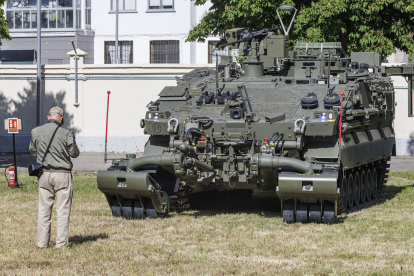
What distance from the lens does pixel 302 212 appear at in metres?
12.4

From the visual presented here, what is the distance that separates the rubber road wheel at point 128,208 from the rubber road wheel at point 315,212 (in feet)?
10.3

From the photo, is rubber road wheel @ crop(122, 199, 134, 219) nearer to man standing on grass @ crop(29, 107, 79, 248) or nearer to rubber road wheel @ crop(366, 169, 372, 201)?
man standing on grass @ crop(29, 107, 79, 248)

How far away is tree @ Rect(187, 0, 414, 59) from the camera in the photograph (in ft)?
73.9

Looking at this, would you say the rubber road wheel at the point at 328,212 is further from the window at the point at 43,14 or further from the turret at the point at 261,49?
the window at the point at 43,14

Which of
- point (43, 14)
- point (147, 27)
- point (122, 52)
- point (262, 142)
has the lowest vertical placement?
point (262, 142)

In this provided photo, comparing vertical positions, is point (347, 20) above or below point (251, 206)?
above

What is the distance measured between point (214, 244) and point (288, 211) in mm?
2206

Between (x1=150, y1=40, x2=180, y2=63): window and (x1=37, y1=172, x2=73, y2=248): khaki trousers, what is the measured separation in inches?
1002

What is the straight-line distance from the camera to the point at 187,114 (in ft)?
44.4

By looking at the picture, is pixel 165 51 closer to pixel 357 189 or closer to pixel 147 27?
pixel 147 27

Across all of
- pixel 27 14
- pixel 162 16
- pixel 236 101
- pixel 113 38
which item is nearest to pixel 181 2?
pixel 162 16

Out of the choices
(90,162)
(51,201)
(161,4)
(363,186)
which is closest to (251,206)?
(363,186)

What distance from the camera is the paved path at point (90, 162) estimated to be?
75.5 feet

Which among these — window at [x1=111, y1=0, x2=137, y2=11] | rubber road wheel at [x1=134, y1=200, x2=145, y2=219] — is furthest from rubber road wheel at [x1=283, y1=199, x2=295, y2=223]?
window at [x1=111, y1=0, x2=137, y2=11]
